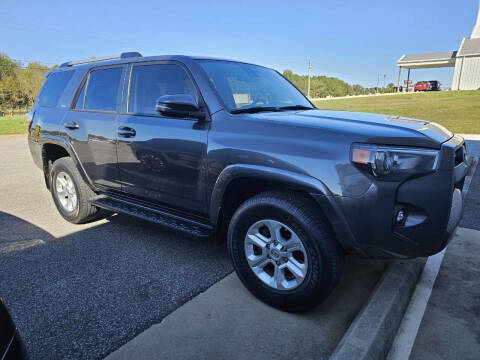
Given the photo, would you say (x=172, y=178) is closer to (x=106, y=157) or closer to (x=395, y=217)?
(x=106, y=157)

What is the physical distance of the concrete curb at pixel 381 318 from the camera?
194 cm

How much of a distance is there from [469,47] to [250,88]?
202 ft

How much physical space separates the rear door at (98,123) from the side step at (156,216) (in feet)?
0.56

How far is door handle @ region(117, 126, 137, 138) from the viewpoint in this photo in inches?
130

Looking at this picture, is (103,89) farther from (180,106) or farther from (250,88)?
(250,88)

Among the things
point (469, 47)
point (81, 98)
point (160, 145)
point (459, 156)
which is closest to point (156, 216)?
point (160, 145)

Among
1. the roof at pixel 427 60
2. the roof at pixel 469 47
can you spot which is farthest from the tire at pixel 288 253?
the roof at pixel 427 60

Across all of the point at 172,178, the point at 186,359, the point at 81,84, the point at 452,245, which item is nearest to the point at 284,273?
the point at 186,359

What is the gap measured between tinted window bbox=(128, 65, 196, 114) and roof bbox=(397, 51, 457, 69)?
218ft

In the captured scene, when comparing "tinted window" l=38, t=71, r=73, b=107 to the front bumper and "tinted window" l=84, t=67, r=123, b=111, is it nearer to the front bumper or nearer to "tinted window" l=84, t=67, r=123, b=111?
"tinted window" l=84, t=67, r=123, b=111

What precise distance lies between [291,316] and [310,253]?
54cm

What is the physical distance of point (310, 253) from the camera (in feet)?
7.49

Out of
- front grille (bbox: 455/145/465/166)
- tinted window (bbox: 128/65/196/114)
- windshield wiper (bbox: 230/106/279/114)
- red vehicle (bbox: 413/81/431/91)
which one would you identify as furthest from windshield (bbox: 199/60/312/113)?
red vehicle (bbox: 413/81/431/91)

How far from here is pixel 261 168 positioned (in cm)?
243
